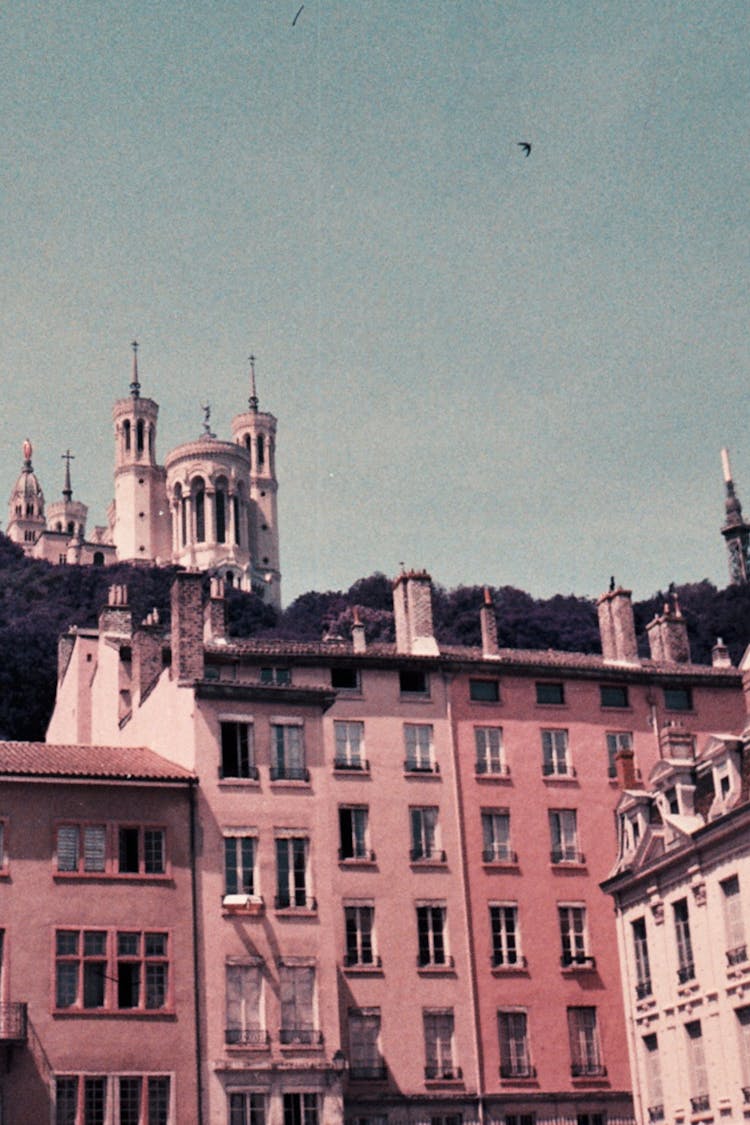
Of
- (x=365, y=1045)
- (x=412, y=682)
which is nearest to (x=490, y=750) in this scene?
(x=412, y=682)

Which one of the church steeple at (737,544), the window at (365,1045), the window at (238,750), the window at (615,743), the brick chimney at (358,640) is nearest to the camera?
the window at (238,750)

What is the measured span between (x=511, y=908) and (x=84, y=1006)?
1622cm

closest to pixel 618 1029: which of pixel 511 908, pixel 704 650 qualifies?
pixel 511 908

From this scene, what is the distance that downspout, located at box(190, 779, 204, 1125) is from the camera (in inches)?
1961

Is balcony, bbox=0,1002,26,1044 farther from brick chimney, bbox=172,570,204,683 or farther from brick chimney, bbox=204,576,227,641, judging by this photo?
brick chimney, bbox=204,576,227,641

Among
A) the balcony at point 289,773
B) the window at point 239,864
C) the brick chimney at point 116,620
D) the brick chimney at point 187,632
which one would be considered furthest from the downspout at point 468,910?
the brick chimney at point 116,620

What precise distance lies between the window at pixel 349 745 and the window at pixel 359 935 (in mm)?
4831

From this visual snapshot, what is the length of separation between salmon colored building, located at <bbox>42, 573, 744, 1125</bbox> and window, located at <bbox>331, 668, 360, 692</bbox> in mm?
76

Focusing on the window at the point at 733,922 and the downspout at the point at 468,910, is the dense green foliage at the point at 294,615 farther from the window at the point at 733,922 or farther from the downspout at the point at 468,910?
the window at the point at 733,922

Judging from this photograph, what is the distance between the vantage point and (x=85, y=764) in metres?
52.8

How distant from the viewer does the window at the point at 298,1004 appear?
51.5m

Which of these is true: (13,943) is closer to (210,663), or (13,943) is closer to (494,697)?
(210,663)

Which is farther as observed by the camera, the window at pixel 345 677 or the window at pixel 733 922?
the window at pixel 345 677

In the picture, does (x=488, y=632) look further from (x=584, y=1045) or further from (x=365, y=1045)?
(x=365, y=1045)
